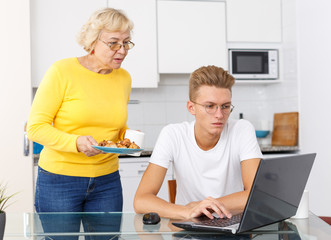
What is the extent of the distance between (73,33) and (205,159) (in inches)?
84.2

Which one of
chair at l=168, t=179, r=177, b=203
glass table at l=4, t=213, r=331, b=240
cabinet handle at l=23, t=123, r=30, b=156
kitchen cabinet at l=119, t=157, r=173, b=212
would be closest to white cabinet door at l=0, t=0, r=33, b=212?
cabinet handle at l=23, t=123, r=30, b=156

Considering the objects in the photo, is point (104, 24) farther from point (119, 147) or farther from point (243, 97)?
point (243, 97)

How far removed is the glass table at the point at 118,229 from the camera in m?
1.23

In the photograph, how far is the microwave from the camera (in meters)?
3.84

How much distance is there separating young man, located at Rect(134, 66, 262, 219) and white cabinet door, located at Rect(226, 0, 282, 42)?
208 centimetres

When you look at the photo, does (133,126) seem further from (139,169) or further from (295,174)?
(295,174)

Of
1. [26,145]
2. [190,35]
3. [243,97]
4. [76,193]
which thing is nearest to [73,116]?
[76,193]

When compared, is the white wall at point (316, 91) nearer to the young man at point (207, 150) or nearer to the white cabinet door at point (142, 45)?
the white cabinet door at point (142, 45)

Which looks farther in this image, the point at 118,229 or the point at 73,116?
the point at 73,116

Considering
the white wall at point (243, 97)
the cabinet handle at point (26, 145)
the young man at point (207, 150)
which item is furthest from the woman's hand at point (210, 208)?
the white wall at point (243, 97)

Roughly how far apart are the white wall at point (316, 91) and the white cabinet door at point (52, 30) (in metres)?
1.80

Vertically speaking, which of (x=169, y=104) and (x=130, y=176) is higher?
(x=169, y=104)

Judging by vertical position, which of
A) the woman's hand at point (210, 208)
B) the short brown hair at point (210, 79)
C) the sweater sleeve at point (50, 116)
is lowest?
the woman's hand at point (210, 208)

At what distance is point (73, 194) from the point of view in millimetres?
1787
